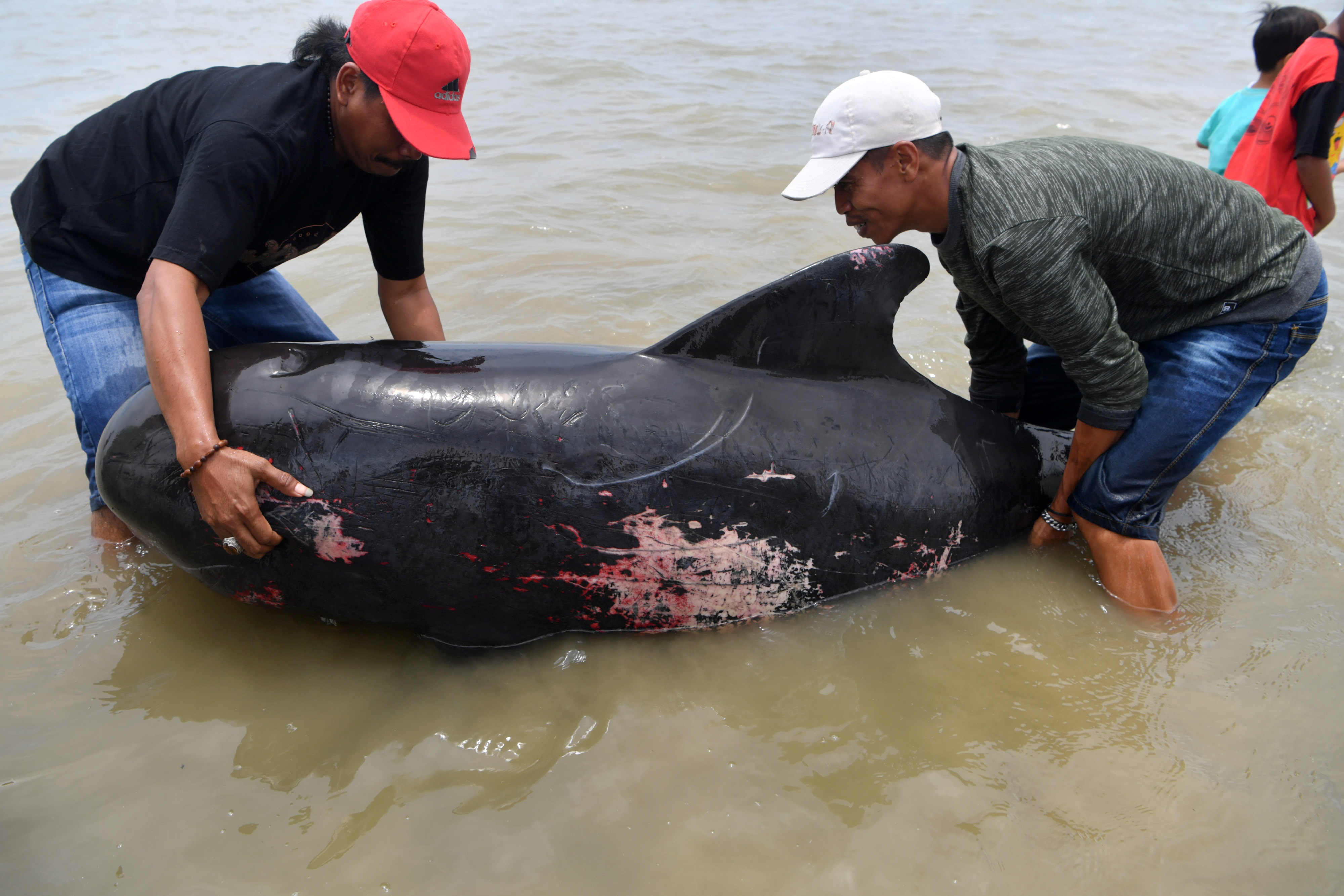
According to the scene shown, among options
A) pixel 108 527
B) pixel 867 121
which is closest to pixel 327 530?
pixel 108 527

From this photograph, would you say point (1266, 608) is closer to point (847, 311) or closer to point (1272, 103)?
point (847, 311)

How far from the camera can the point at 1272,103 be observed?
437 cm

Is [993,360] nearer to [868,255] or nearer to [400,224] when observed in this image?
[868,255]

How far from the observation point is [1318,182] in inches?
169

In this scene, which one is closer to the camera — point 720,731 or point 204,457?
point 204,457

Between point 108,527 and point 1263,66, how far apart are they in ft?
19.9

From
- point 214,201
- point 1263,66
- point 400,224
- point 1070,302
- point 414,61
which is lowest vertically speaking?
point 1070,302

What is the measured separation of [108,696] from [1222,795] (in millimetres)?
3374

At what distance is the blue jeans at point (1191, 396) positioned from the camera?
9.95 ft

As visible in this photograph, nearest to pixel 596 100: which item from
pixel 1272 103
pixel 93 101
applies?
pixel 93 101

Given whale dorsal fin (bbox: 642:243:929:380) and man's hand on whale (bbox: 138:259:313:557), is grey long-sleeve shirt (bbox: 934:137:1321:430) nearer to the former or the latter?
whale dorsal fin (bbox: 642:243:929:380)

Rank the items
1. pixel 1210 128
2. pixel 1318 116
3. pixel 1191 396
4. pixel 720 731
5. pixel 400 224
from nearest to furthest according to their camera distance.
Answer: pixel 720 731 < pixel 1191 396 < pixel 400 224 < pixel 1318 116 < pixel 1210 128

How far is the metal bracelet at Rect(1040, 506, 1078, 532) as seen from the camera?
3.36m

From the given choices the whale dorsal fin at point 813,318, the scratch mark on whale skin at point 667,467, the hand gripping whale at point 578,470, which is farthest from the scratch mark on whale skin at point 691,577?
the whale dorsal fin at point 813,318
